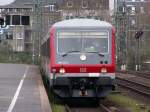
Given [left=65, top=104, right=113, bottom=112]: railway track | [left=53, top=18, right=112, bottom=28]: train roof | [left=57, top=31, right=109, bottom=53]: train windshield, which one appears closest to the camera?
[left=65, top=104, right=113, bottom=112]: railway track

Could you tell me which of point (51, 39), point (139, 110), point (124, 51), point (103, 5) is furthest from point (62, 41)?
point (103, 5)

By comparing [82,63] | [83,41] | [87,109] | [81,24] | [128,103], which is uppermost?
[81,24]

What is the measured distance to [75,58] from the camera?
74.1ft

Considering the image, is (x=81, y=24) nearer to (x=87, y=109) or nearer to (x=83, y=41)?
(x=83, y=41)

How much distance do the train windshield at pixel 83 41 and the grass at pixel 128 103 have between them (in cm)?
224

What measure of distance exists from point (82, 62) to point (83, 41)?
95cm

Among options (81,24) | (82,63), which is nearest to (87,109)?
(82,63)

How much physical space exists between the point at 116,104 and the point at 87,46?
2657mm

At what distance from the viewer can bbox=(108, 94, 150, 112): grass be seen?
2225 cm

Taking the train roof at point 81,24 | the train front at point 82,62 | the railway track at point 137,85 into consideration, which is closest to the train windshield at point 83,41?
the train front at point 82,62

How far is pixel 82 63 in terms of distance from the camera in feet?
73.8

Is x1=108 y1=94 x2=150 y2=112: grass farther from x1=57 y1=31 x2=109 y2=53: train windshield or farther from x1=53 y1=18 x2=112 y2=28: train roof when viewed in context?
x1=53 y1=18 x2=112 y2=28: train roof

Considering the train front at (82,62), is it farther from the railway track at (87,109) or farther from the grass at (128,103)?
the grass at (128,103)

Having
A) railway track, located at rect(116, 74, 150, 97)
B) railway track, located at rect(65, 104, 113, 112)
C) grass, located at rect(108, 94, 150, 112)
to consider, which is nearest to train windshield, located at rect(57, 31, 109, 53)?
railway track, located at rect(65, 104, 113, 112)
